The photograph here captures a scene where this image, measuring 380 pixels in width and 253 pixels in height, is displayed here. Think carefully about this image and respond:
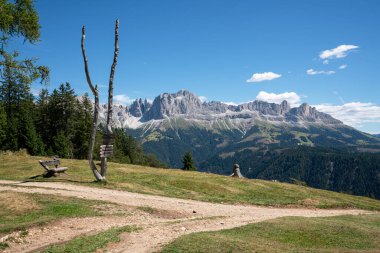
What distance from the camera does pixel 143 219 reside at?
66.2 ft

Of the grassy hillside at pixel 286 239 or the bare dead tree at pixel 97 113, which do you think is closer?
the grassy hillside at pixel 286 239

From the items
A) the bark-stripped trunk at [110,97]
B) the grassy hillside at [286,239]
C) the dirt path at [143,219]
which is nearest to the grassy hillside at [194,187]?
the bark-stripped trunk at [110,97]

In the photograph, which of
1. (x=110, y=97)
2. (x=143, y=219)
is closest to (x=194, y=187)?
(x=110, y=97)

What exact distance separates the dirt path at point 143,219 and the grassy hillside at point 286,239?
134 cm

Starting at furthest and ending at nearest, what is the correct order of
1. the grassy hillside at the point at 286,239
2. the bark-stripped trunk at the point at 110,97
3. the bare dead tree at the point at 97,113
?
the bark-stripped trunk at the point at 110,97 → the bare dead tree at the point at 97,113 → the grassy hillside at the point at 286,239

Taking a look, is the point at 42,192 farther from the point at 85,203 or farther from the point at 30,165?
the point at 30,165

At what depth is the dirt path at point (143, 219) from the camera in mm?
15438

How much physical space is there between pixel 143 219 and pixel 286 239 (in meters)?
8.20

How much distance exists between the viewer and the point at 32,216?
1911 centimetres

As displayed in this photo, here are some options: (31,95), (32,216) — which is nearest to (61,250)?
(32,216)

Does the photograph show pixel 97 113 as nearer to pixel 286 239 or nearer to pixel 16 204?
pixel 16 204

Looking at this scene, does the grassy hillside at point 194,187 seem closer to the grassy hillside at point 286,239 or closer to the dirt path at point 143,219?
the dirt path at point 143,219

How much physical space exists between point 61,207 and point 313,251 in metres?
14.3

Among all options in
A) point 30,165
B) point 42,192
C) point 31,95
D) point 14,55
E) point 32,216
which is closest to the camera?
point 14,55
